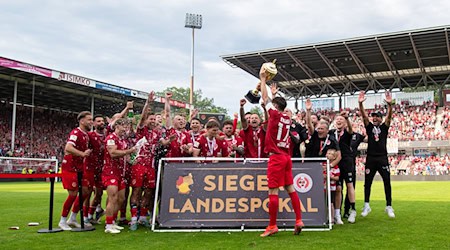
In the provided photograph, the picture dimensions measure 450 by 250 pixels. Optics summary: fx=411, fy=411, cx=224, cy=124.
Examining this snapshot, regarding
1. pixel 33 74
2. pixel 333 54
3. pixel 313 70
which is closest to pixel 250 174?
pixel 33 74

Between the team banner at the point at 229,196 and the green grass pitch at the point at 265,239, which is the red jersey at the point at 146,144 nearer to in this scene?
the team banner at the point at 229,196

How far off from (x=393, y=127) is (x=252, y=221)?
4223 cm

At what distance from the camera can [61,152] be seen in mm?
41219

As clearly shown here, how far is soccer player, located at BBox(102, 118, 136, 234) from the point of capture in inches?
266

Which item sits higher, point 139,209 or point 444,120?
point 444,120

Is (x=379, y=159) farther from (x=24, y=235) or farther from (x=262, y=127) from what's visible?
(x=24, y=235)

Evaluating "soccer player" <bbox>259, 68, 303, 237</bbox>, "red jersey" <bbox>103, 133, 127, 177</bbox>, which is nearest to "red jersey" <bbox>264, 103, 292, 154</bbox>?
"soccer player" <bbox>259, 68, 303, 237</bbox>

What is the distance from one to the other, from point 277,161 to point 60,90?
33487 mm

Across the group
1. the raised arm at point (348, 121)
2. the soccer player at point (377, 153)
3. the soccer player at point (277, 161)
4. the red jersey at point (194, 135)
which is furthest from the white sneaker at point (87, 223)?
the soccer player at point (377, 153)

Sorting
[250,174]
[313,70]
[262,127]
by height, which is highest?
[313,70]

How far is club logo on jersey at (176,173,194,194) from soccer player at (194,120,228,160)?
708 mm

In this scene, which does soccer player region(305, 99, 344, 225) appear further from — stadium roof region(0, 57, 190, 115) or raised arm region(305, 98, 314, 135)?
stadium roof region(0, 57, 190, 115)

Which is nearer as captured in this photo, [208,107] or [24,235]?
[24,235]

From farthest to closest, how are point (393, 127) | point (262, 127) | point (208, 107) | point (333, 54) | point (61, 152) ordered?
Answer: point (208, 107), point (393, 127), point (61, 152), point (333, 54), point (262, 127)
